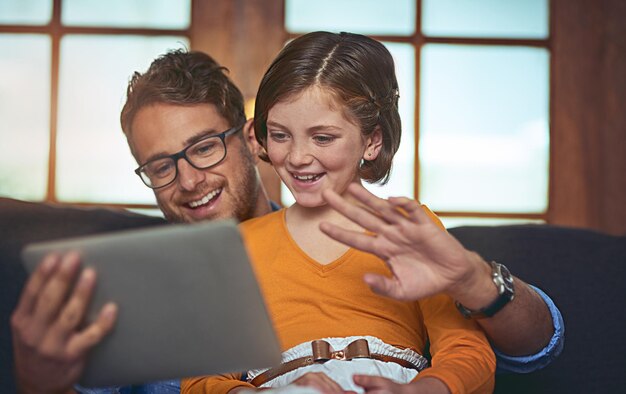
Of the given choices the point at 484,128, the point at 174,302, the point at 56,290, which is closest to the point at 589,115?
the point at 484,128

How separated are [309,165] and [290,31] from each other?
5.65 feet

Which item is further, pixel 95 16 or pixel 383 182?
pixel 95 16

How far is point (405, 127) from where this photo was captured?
3182mm

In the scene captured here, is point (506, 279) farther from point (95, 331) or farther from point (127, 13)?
point (127, 13)

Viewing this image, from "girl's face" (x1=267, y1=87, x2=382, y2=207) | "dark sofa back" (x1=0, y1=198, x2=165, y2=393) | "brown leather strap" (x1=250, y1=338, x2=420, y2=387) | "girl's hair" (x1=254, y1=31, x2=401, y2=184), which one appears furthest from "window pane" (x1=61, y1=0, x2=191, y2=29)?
"brown leather strap" (x1=250, y1=338, x2=420, y2=387)

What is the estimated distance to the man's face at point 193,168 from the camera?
6.55 feet

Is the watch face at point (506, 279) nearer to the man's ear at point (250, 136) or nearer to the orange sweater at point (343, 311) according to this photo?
the orange sweater at point (343, 311)

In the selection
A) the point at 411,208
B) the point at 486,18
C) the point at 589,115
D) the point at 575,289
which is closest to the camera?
the point at 411,208

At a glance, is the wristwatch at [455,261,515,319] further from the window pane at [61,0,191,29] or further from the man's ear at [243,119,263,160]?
the window pane at [61,0,191,29]

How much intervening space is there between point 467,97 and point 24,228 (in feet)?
6.31

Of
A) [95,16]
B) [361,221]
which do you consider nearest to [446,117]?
[95,16]

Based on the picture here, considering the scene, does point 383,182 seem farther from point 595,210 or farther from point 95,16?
point 95,16

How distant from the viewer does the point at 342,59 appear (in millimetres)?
1562

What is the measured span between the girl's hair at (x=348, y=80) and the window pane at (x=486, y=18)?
1.66m
